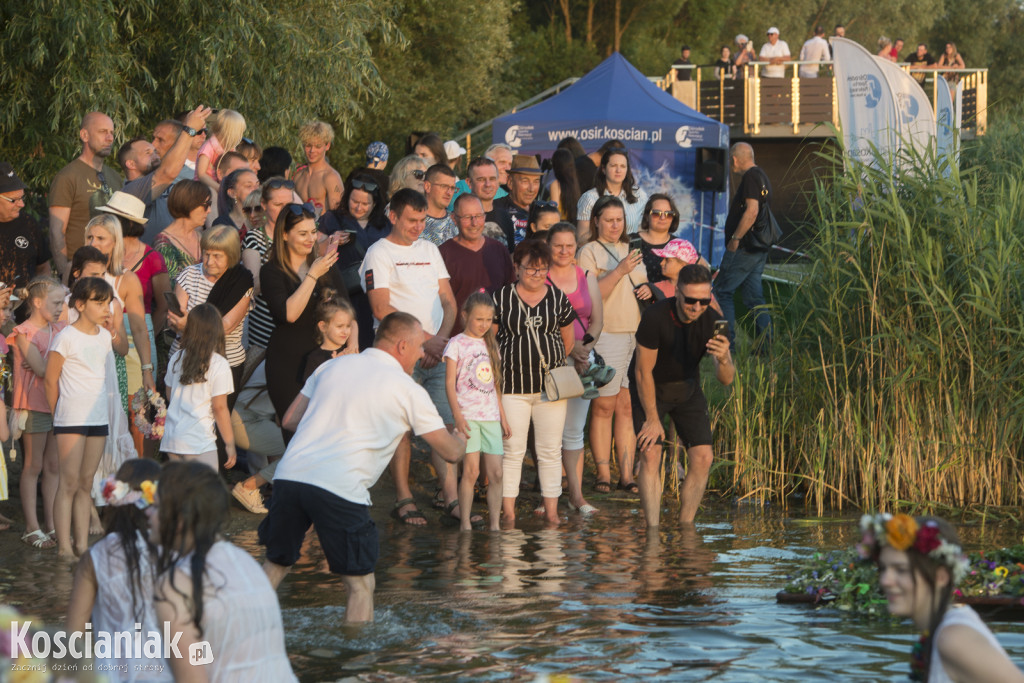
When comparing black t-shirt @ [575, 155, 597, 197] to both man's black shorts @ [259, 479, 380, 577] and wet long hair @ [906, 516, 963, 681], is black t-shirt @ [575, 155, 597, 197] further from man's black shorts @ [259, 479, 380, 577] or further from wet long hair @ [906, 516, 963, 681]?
wet long hair @ [906, 516, 963, 681]

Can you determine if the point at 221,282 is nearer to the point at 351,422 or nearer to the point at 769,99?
the point at 351,422

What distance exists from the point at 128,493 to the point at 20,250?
19.5ft

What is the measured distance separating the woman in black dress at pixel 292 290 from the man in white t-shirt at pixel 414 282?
14.5 inches

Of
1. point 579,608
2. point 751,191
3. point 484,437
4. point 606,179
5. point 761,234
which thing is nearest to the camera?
point 579,608

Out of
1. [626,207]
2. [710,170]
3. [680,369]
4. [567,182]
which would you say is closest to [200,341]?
[680,369]

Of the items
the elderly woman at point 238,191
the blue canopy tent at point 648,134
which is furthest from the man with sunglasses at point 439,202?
the blue canopy tent at point 648,134

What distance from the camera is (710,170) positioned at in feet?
63.3

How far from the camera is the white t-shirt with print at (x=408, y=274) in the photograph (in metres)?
9.54

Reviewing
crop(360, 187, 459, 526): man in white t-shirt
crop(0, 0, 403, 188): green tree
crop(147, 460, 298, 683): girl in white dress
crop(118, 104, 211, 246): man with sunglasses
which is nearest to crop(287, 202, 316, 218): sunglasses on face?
crop(360, 187, 459, 526): man in white t-shirt

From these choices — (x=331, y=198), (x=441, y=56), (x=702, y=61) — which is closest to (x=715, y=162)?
(x=331, y=198)

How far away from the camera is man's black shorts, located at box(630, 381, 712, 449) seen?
950cm

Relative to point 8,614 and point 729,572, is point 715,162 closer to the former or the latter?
point 729,572

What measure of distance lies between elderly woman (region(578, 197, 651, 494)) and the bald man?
3.57 meters

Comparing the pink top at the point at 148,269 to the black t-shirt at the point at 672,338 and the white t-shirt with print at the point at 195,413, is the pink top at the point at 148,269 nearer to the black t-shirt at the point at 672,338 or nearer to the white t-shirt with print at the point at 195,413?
the white t-shirt with print at the point at 195,413
